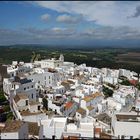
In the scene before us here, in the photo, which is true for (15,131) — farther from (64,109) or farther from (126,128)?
(64,109)

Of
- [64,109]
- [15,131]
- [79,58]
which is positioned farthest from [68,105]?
[79,58]

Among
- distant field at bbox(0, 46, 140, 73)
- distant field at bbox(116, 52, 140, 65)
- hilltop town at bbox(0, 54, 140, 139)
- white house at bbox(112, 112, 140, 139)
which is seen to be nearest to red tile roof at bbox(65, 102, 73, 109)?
hilltop town at bbox(0, 54, 140, 139)

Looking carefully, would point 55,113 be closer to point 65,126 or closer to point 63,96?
point 63,96

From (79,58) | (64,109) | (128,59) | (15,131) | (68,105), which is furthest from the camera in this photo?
(128,59)

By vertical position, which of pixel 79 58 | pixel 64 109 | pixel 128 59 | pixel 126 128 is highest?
pixel 79 58

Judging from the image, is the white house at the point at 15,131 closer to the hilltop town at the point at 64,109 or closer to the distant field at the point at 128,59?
the hilltop town at the point at 64,109

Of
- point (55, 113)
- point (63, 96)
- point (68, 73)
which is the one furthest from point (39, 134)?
point (68, 73)

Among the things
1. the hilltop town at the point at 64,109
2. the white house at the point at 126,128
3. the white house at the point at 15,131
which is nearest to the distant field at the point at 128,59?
the hilltop town at the point at 64,109

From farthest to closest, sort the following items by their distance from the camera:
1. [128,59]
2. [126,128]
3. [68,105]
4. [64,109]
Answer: [128,59], [68,105], [64,109], [126,128]

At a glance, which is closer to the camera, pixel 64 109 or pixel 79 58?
pixel 64 109

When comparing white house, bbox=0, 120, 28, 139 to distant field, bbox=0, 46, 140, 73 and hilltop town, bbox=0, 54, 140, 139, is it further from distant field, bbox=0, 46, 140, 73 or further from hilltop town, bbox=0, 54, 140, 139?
distant field, bbox=0, 46, 140, 73
